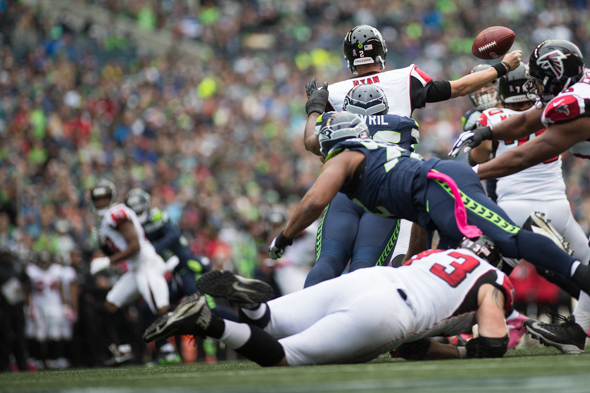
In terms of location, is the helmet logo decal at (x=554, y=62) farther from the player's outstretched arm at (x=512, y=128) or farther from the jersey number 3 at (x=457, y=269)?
the jersey number 3 at (x=457, y=269)

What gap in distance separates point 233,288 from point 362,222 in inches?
66.1

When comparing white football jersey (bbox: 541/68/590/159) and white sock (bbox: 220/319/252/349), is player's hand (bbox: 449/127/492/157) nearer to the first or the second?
white football jersey (bbox: 541/68/590/159)

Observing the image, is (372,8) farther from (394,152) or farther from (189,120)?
(394,152)

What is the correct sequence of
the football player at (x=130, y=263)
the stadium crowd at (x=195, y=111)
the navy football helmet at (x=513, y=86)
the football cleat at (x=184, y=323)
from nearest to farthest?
the football cleat at (x=184, y=323) < the navy football helmet at (x=513, y=86) < the football player at (x=130, y=263) < the stadium crowd at (x=195, y=111)

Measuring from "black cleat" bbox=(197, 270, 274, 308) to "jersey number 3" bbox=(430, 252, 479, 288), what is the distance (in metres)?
0.93

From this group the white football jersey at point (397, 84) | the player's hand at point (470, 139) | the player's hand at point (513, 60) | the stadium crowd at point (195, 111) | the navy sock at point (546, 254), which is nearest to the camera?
→ the navy sock at point (546, 254)

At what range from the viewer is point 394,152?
474 centimetres

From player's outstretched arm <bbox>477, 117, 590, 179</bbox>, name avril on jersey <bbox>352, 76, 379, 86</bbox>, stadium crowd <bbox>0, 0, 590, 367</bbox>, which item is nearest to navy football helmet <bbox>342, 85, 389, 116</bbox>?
name avril on jersey <bbox>352, 76, 379, 86</bbox>

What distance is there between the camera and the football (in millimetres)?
5969

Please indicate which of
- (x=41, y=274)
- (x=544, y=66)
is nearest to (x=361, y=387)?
(x=544, y=66)

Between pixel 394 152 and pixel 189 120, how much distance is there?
13.8 metres

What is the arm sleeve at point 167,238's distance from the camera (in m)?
9.33

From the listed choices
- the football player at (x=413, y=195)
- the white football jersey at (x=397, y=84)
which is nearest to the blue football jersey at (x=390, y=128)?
the white football jersey at (x=397, y=84)

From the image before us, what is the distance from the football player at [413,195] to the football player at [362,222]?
43 cm
